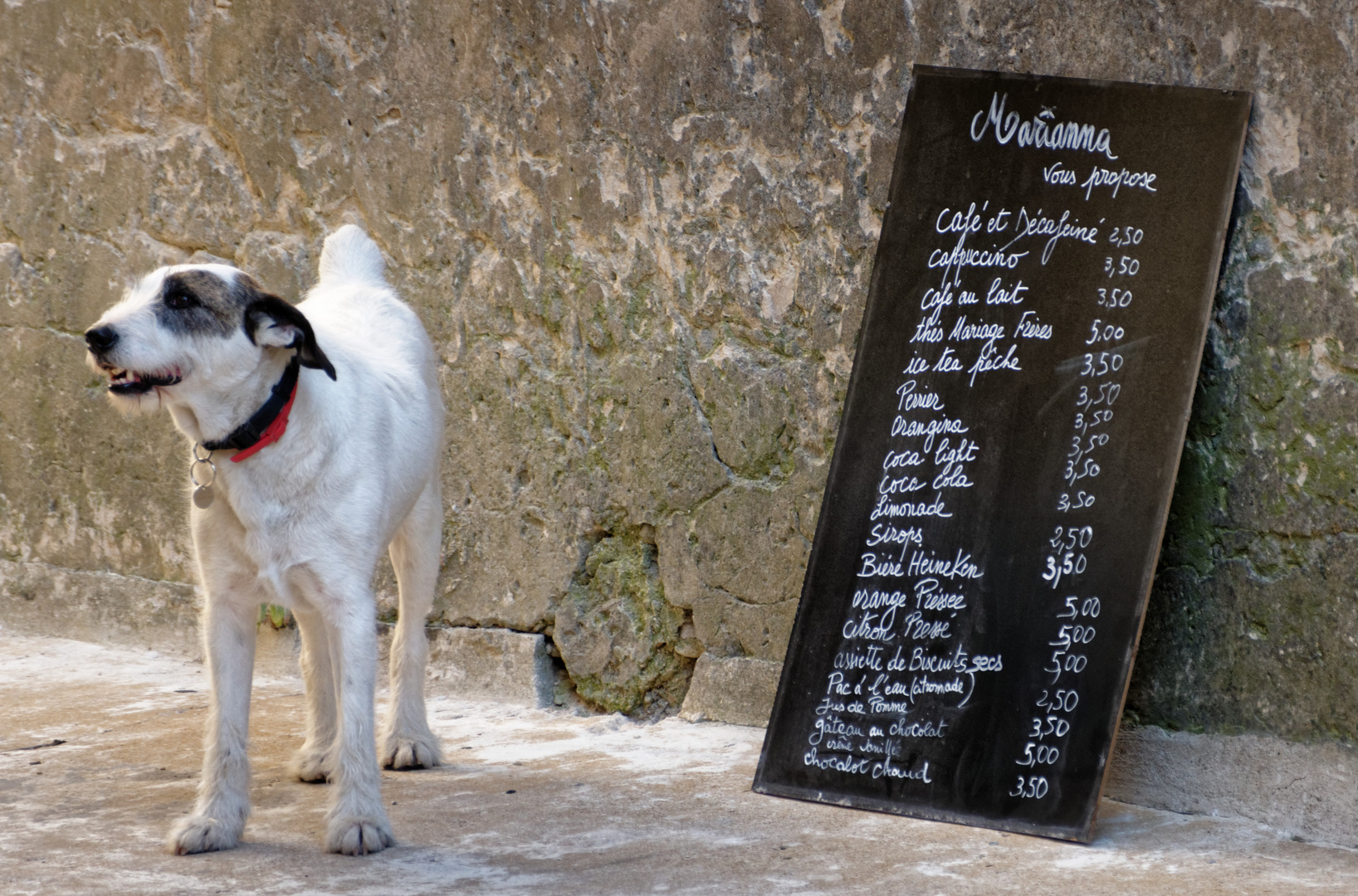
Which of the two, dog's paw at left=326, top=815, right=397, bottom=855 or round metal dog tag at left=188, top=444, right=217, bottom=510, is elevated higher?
round metal dog tag at left=188, top=444, right=217, bottom=510

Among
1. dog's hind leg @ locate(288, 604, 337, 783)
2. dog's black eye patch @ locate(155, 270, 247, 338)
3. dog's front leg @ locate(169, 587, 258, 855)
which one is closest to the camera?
dog's black eye patch @ locate(155, 270, 247, 338)

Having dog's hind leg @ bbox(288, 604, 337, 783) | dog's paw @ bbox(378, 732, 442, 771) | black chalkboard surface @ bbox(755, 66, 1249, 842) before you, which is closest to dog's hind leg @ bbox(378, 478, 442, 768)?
dog's paw @ bbox(378, 732, 442, 771)

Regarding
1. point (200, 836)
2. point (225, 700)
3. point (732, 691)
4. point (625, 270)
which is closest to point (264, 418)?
point (225, 700)

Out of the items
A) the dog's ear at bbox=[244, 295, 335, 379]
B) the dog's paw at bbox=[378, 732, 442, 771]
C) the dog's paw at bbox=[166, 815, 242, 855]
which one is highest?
the dog's ear at bbox=[244, 295, 335, 379]

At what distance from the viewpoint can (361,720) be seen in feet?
11.3

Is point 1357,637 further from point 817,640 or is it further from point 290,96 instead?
point 290,96

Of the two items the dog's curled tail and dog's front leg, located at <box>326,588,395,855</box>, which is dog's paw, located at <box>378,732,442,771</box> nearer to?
dog's front leg, located at <box>326,588,395,855</box>

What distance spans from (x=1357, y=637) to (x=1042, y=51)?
1713 mm

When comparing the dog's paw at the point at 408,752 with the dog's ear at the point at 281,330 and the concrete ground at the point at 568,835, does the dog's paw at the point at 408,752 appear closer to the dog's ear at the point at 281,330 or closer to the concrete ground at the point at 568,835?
the concrete ground at the point at 568,835

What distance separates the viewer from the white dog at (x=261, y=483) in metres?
3.29

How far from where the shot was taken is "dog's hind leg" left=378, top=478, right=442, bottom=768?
4.20 metres

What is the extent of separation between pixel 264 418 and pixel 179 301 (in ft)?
1.08

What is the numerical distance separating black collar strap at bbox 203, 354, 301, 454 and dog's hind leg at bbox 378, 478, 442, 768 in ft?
2.76

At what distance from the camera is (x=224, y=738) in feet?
11.5
